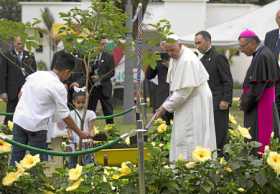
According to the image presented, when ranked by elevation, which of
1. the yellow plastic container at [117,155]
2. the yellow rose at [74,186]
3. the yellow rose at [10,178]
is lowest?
the yellow plastic container at [117,155]

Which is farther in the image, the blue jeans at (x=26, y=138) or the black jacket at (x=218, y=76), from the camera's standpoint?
the black jacket at (x=218, y=76)

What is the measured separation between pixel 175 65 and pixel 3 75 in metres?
5.89

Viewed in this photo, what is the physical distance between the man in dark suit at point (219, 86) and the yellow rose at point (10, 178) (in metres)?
4.74

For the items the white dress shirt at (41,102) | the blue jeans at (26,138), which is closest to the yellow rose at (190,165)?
the white dress shirt at (41,102)

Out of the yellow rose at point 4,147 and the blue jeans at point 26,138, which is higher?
the yellow rose at point 4,147

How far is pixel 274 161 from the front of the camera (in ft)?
17.9

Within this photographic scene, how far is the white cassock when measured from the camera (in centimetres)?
778

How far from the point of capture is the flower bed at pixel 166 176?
5391 mm

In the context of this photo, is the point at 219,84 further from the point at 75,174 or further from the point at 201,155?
the point at 75,174

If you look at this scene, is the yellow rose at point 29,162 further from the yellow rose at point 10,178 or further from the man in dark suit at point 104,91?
the man in dark suit at point 104,91

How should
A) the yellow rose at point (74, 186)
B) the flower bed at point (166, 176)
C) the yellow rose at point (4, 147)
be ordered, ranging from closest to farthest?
the yellow rose at point (74, 186) → the flower bed at point (166, 176) → the yellow rose at point (4, 147)

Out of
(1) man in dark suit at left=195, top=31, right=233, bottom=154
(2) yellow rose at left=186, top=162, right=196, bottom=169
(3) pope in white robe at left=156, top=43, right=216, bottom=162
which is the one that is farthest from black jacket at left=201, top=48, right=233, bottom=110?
(2) yellow rose at left=186, top=162, right=196, bottom=169

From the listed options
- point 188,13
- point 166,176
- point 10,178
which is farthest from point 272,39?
point 188,13

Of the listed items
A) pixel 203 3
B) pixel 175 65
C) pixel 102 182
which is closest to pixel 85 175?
pixel 102 182
